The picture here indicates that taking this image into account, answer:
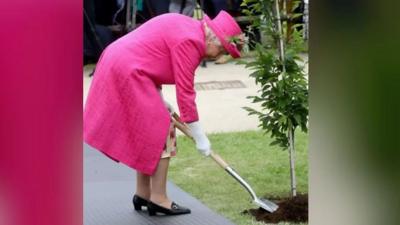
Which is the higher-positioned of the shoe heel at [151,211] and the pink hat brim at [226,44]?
the pink hat brim at [226,44]

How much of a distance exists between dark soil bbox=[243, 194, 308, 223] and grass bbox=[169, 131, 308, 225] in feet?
0.31

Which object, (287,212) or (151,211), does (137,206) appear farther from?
(287,212)

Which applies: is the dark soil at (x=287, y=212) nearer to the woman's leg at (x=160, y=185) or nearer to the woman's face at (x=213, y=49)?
the woman's leg at (x=160, y=185)

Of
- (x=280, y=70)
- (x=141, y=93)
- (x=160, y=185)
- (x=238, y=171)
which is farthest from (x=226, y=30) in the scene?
(x=238, y=171)

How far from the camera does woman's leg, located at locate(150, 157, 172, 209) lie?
5.68m

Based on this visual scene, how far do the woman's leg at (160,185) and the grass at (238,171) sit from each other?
0.38 meters

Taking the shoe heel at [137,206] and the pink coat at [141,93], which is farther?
the shoe heel at [137,206]

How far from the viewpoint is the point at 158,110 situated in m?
5.55

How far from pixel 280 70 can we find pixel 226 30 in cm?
47

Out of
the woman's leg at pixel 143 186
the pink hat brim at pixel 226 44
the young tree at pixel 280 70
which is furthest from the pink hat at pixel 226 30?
the woman's leg at pixel 143 186

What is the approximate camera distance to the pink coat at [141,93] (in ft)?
18.0

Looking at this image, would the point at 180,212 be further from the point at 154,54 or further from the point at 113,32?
the point at 113,32
